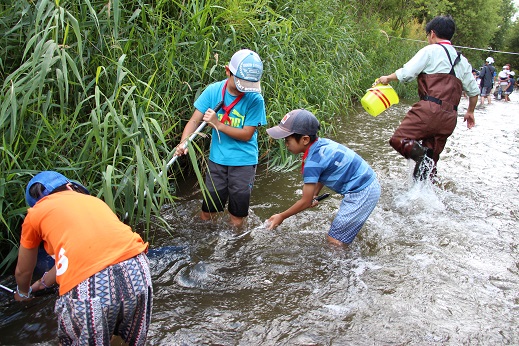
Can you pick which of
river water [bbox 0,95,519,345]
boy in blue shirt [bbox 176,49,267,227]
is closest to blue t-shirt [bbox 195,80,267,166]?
boy in blue shirt [bbox 176,49,267,227]

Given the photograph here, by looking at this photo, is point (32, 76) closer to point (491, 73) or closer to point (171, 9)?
point (171, 9)

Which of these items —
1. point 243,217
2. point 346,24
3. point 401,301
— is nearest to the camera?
point 401,301

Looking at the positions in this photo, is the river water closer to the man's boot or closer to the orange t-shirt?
the man's boot

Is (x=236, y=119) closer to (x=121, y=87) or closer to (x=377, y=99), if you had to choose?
(x=121, y=87)

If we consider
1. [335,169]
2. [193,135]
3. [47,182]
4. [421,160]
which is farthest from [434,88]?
[47,182]

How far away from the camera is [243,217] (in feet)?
12.7

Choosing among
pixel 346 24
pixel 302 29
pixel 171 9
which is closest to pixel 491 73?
pixel 346 24

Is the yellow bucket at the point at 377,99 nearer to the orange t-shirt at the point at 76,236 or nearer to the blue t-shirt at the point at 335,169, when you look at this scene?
the blue t-shirt at the point at 335,169

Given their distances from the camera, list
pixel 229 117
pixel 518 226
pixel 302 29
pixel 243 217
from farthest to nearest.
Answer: pixel 302 29
pixel 518 226
pixel 243 217
pixel 229 117

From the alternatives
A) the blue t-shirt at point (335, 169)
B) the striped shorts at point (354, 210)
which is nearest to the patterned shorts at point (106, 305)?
the blue t-shirt at point (335, 169)

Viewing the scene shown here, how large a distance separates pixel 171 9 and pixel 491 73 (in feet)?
45.8

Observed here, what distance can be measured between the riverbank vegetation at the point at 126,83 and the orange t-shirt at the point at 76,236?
0.70 meters

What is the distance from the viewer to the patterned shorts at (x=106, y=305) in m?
1.89

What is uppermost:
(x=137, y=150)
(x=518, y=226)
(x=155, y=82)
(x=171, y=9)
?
(x=171, y=9)
